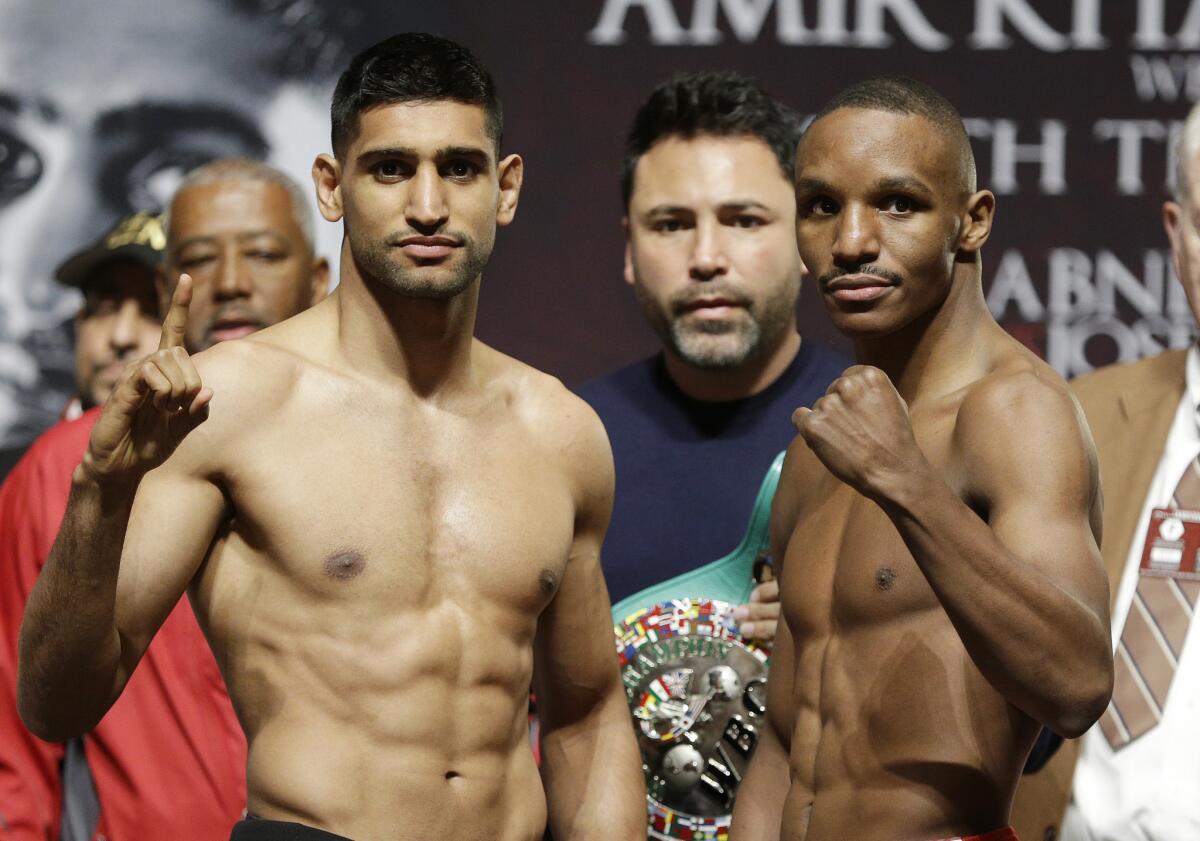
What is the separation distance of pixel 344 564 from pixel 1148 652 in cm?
150

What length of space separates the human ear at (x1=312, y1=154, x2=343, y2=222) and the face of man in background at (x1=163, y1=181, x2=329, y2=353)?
35.9 inches

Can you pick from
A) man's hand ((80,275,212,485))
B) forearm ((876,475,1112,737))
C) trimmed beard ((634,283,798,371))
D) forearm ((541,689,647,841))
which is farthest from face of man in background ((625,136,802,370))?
man's hand ((80,275,212,485))

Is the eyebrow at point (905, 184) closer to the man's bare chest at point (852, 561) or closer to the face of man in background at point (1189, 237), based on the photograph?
the man's bare chest at point (852, 561)

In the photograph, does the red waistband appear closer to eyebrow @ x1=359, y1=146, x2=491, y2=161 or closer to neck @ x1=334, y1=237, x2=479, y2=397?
neck @ x1=334, y1=237, x2=479, y2=397

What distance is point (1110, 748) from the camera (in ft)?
10.1

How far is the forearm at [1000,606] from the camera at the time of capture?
1.96m

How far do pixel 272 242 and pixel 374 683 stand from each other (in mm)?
1344

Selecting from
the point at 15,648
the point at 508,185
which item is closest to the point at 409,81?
the point at 508,185

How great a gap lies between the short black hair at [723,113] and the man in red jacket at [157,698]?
0.75 meters

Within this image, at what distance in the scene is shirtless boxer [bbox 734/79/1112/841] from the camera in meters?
1.99

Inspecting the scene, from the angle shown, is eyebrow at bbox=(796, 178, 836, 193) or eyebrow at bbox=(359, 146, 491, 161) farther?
eyebrow at bbox=(359, 146, 491, 161)

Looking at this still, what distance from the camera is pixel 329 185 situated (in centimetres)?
249

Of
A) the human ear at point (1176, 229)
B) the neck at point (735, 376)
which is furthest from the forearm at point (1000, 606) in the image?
the human ear at point (1176, 229)

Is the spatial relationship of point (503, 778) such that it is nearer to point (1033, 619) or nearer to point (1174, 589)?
point (1033, 619)
